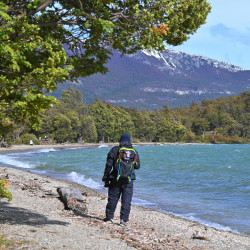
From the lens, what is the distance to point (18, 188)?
559 inches

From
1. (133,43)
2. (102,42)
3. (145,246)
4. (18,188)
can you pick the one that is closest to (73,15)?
(102,42)

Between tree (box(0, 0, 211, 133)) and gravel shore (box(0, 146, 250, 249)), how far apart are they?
2352 mm

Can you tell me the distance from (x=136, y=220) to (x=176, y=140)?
137 meters

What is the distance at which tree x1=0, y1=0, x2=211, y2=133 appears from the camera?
17.4 ft

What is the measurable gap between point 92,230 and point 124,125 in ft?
362

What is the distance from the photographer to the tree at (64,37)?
531 cm

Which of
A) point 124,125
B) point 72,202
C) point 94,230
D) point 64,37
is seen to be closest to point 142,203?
point 72,202

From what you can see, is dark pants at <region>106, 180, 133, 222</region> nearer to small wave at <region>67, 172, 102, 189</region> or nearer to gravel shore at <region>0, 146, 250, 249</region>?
gravel shore at <region>0, 146, 250, 249</region>

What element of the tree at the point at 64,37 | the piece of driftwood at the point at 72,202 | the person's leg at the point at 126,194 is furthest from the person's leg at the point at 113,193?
the tree at the point at 64,37

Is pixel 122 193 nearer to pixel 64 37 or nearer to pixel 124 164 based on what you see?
pixel 124 164

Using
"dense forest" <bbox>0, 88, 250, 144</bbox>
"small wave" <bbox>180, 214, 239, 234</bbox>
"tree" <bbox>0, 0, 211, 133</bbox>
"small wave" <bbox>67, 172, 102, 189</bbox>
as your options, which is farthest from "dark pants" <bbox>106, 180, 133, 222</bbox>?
"dense forest" <bbox>0, 88, 250, 144</bbox>

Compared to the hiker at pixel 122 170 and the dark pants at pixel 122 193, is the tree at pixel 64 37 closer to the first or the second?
the hiker at pixel 122 170

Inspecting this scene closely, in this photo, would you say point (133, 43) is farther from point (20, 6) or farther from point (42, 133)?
point (42, 133)

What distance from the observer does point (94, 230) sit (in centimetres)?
817
